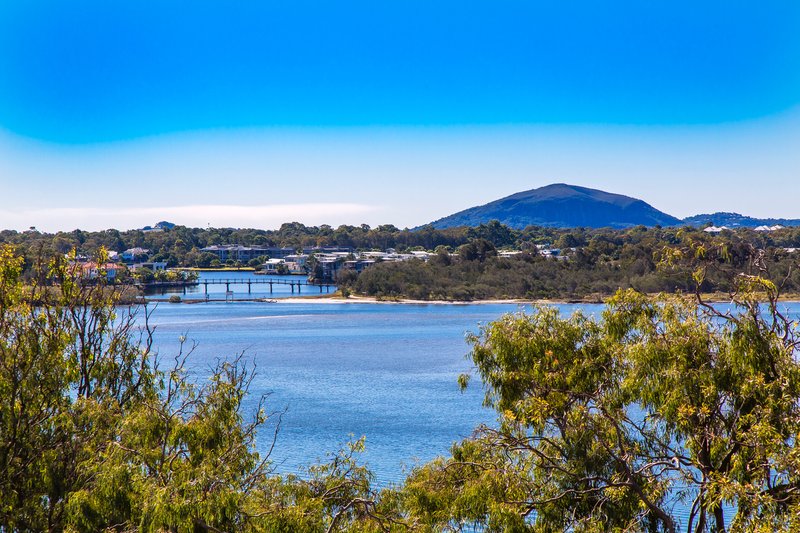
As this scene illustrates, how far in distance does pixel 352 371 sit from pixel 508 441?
36.6 metres

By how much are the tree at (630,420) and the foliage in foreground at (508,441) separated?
0.08 ft

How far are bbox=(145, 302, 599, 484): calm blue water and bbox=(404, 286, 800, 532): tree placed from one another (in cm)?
351

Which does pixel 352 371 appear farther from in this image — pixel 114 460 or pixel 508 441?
pixel 114 460

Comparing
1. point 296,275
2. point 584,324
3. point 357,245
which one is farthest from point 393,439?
point 357,245

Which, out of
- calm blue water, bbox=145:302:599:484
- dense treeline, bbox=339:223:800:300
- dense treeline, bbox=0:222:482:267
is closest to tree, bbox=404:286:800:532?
calm blue water, bbox=145:302:599:484

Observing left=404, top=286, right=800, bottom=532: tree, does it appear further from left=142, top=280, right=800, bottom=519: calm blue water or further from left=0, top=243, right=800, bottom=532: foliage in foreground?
left=142, top=280, right=800, bottom=519: calm blue water

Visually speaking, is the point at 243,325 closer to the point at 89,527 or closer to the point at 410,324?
the point at 410,324

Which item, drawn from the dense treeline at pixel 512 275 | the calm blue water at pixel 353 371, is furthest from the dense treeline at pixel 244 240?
the calm blue water at pixel 353 371

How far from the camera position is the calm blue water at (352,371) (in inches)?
1102

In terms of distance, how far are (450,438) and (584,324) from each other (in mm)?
17348

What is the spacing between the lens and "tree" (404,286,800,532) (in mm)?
8711

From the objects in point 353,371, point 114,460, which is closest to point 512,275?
point 353,371

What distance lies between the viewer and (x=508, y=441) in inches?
405

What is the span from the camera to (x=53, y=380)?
9.83 meters
